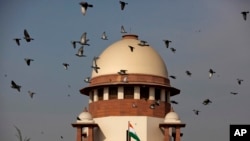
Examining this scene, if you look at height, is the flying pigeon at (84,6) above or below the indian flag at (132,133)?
above

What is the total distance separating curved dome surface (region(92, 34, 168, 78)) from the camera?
51.9m

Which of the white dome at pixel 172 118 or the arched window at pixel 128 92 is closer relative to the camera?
the white dome at pixel 172 118

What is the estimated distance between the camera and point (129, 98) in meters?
51.5

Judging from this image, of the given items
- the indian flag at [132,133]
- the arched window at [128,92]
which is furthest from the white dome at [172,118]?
the arched window at [128,92]

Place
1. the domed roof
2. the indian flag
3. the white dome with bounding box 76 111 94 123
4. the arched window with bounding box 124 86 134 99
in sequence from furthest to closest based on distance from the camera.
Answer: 1. the arched window with bounding box 124 86 134 99
2. the white dome with bounding box 76 111 94 123
3. the domed roof
4. the indian flag

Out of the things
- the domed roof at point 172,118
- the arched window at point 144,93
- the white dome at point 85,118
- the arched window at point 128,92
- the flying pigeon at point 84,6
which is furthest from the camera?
the arched window at point 144,93

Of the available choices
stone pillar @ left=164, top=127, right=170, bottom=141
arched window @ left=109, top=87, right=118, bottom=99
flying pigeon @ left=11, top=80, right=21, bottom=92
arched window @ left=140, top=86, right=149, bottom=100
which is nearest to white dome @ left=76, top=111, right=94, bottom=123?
arched window @ left=109, top=87, right=118, bottom=99

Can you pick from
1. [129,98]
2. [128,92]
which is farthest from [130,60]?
[129,98]

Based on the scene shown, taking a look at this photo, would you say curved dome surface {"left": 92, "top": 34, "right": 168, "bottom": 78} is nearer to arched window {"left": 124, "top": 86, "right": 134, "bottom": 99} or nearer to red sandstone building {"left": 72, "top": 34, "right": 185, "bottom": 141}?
red sandstone building {"left": 72, "top": 34, "right": 185, "bottom": 141}

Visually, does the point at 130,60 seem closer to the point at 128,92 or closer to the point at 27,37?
the point at 128,92

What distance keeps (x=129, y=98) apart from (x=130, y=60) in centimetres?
274

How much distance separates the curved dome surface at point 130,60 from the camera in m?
51.9

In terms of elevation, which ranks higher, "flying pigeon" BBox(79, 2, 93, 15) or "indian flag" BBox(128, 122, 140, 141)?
"flying pigeon" BBox(79, 2, 93, 15)

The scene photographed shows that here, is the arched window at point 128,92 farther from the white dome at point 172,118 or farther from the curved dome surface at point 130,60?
the white dome at point 172,118
